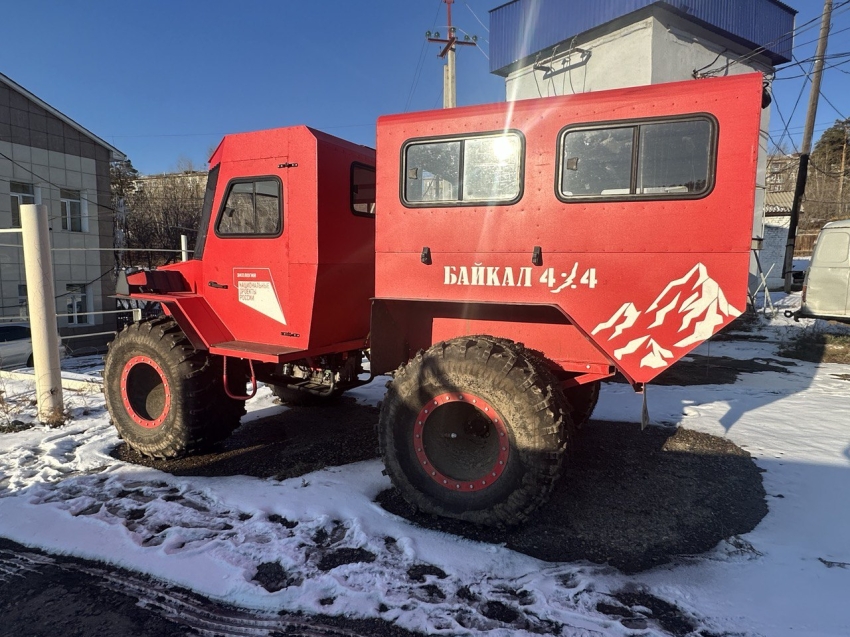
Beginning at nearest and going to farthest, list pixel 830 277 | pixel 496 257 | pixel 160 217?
pixel 496 257 < pixel 830 277 < pixel 160 217

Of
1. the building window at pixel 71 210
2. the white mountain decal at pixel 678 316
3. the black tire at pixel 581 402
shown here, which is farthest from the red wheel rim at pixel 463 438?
the building window at pixel 71 210

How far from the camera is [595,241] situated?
3.36 m

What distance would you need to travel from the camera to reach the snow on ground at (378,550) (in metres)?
2.69

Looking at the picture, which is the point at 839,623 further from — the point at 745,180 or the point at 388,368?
the point at 388,368

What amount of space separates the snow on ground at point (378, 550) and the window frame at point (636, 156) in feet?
7.67

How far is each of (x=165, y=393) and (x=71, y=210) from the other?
16.1m

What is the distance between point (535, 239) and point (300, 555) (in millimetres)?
2607

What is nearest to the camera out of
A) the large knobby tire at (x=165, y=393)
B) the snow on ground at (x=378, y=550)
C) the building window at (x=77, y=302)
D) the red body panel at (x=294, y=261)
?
the snow on ground at (x=378, y=550)

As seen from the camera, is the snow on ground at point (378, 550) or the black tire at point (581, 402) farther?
the black tire at point (581, 402)

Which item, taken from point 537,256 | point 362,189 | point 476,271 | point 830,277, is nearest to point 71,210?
point 362,189

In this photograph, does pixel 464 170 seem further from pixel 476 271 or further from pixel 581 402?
pixel 581 402

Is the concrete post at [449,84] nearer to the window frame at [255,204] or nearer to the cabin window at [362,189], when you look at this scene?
the cabin window at [362,189]

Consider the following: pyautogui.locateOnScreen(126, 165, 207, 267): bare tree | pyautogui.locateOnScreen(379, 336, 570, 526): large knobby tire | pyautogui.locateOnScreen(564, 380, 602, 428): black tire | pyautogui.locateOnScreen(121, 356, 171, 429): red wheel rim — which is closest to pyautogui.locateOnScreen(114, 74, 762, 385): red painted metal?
pyautogui.locateOnScreen(379, 336, 570, 526): large knobby tire

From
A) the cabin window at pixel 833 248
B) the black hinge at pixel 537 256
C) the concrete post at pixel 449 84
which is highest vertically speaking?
the concrete post at pixel 449 84
